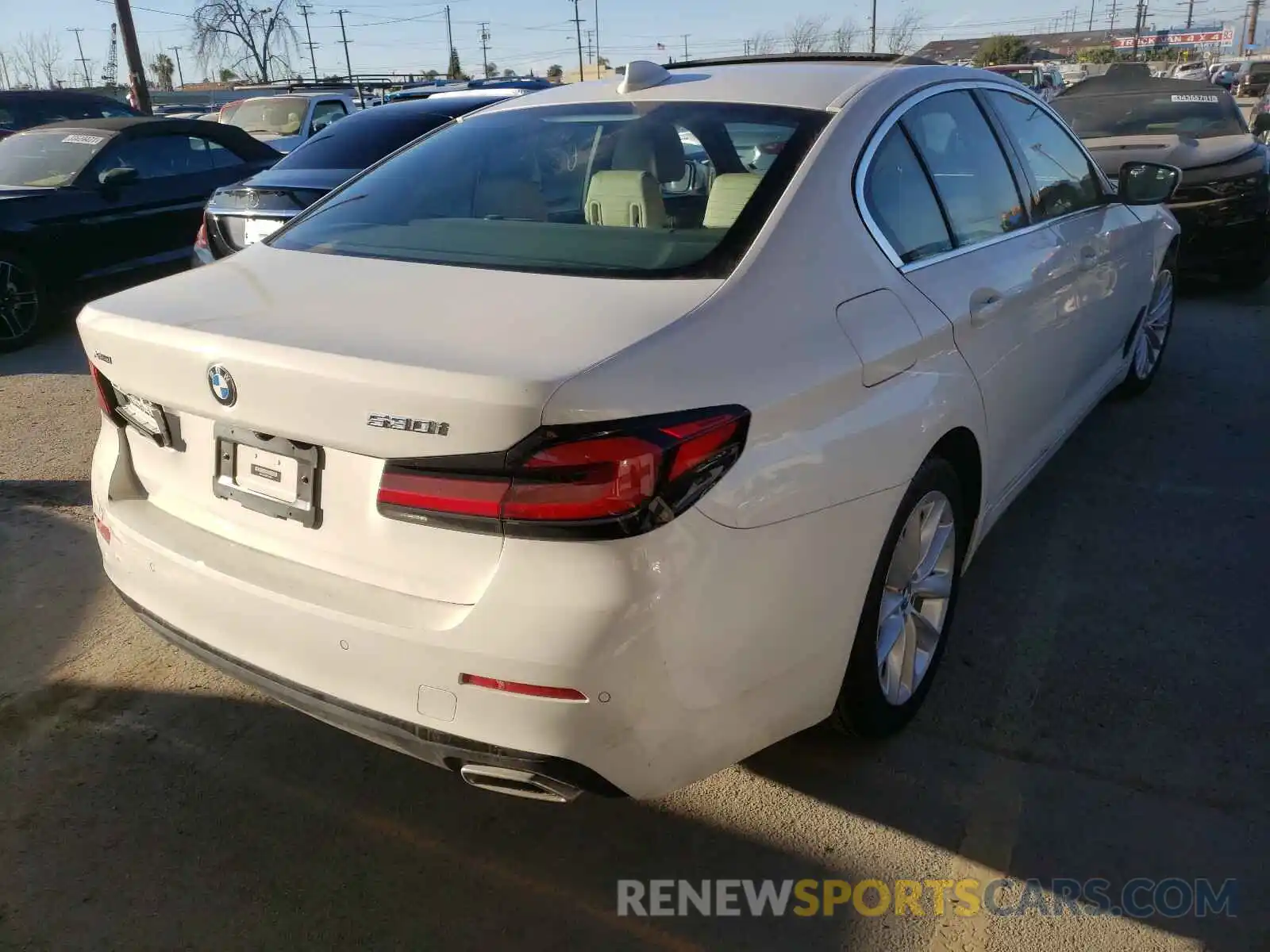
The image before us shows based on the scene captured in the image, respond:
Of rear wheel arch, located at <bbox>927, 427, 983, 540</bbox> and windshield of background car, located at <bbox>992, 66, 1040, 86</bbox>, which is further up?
windshield of background car, located at <bbox>992, 66, 1040, 86</bbox>

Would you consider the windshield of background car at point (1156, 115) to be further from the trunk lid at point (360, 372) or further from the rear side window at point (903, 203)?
the trunk lid at point (360, 372)

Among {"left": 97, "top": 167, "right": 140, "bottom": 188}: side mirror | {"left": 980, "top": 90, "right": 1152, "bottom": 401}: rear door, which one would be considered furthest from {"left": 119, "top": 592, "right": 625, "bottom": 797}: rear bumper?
{"left": 97, "top": 167, "right": 140, "bottom": 188}: side mirror

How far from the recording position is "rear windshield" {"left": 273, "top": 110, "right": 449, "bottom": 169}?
6.96 meters

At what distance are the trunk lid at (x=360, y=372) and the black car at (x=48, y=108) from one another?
1349 cm

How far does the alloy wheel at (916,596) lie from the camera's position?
2602 millimetres

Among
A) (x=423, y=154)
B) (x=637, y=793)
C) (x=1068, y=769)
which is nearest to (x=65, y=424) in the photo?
(x=423, y=154)

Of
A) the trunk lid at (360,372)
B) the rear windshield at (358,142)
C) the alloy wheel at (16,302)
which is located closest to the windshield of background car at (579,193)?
the trunk lid at (360,372)

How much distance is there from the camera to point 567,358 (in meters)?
1.82

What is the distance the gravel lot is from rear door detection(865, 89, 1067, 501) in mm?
682

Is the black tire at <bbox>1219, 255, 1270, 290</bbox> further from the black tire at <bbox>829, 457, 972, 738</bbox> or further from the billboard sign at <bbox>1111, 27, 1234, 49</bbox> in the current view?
the billboard sign at <bbox>1111, 27, 1234, 49</bbox>

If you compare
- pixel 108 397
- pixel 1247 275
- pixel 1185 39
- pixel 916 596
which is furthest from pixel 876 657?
pixel 1185 39

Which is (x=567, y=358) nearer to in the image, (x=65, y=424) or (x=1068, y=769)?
(x=1068, y=769)

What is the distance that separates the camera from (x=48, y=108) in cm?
1409

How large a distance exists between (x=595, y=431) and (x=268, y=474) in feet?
2.47
